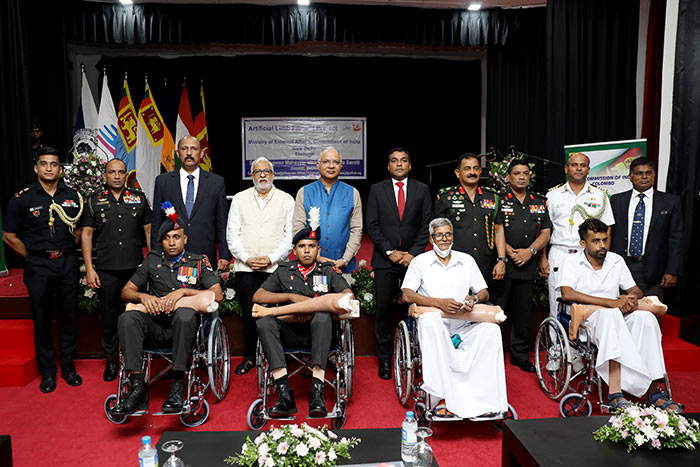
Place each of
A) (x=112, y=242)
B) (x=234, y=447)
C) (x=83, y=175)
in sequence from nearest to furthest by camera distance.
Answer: (x=234, y=447) < (x=112, y=242) < (x=83, y=175)

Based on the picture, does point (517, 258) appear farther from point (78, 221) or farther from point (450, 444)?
point (78, 221)

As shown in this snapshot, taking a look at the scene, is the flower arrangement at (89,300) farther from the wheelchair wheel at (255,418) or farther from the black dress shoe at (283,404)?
A: the black dress shoe at (283,404)

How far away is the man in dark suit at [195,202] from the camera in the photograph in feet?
12.4

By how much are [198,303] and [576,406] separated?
2419 mm

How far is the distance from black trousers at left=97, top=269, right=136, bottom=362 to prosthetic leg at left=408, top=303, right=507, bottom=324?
2.20 m

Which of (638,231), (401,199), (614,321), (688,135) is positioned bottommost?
(614,321)

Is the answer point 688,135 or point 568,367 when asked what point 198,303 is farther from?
point 688,135

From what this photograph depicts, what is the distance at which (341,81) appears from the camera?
9.52 m

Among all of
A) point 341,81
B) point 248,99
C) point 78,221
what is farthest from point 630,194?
point 248,99

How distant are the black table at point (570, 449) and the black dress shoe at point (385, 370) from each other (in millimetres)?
1492

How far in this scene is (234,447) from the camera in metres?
2.14

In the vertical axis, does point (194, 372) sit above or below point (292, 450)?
below

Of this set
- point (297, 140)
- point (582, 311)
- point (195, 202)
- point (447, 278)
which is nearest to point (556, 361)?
point (582, 311)

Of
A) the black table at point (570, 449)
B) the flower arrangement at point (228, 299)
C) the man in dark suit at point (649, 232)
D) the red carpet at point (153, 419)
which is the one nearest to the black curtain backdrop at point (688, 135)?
the man in dark suit at point (649, 232)
